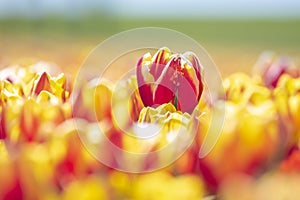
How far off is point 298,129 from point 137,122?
0.40 ft

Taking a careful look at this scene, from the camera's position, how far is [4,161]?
382 millimetres

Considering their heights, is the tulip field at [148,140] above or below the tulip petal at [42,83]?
below

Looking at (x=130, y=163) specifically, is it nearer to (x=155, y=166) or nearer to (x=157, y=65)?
(x=155, y=166)

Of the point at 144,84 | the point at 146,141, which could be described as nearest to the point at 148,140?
the point at 146,141

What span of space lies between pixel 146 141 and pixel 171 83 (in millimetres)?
108

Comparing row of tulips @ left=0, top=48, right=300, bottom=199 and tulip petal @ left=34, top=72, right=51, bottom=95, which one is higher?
tulip petal @ left=34, top=72, right=51, bottom=95

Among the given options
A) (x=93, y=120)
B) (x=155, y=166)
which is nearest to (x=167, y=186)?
(x=155, y=166)

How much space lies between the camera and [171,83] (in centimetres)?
51

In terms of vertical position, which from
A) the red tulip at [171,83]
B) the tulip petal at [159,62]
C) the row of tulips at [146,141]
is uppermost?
the tulip petal at [159,62]

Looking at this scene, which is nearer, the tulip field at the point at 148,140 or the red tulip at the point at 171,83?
the tulip field at the point at 148,140

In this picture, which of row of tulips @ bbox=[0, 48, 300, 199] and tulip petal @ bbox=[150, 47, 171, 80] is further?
tulip petal @ bbox=[150, 47, 171, 80]

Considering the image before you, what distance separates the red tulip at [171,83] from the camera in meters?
0.51

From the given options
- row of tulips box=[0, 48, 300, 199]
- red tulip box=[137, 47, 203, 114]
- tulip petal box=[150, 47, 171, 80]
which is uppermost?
tulip petal box=[150, 47, 171, 80]

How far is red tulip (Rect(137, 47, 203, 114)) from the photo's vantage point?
1.66 ft
